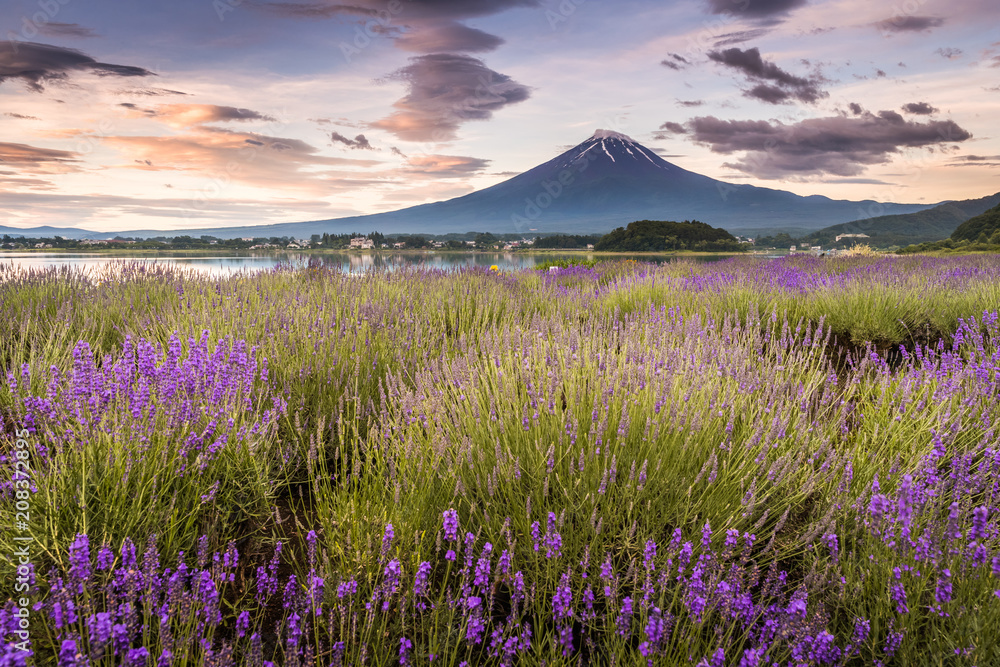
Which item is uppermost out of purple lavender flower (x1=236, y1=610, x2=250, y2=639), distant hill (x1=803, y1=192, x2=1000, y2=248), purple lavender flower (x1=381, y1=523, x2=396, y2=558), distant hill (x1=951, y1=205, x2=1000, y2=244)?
distant hill (x1=803, y1=192, x2=1000, y2=248)

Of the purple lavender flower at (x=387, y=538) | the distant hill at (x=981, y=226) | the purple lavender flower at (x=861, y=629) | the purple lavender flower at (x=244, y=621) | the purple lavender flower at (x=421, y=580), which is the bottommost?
the purple lavender flower at (x=861, y=629)

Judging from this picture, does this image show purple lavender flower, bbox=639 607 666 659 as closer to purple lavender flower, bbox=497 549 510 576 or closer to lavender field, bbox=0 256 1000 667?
lavender field, bbox=0 256 1000 667

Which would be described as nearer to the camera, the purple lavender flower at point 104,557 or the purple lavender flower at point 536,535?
the purple lavender flower at point 104,557

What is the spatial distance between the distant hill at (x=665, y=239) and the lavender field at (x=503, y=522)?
52354 millimetres

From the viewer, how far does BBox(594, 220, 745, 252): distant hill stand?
179 feet

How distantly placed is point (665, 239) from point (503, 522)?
57.5m

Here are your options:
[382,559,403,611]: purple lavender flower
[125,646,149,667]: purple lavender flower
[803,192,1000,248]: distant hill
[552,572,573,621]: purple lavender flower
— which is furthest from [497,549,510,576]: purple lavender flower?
[803,192,1000,248]: distant hill

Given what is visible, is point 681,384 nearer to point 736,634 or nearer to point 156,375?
point 736,634

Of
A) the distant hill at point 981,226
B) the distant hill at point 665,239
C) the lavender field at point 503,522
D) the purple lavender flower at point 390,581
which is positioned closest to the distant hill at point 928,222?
the distant hill at point 665,239

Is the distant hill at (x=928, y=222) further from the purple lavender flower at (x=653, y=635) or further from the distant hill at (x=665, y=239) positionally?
the purple lavender flower at (x=653, y=635)

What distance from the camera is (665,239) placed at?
55562mm

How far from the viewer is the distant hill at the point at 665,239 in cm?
5450

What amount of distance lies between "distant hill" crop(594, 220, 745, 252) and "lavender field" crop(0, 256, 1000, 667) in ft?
172

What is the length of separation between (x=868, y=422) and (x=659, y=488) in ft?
5.92
